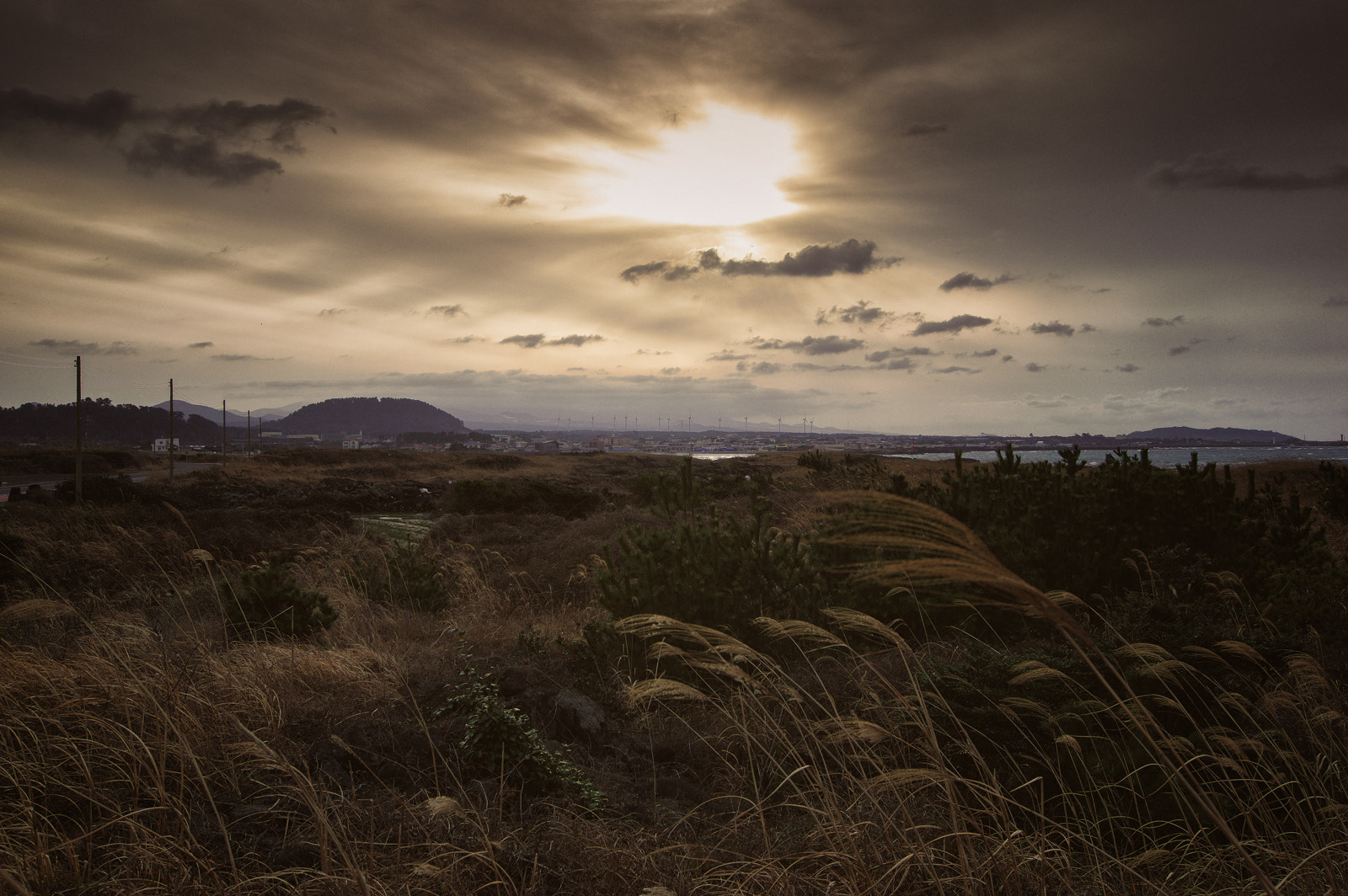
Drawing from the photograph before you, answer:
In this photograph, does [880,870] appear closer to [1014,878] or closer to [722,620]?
[1014,878]

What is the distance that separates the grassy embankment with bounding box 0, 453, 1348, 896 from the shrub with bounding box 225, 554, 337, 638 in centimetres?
4

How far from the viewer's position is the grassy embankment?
256 centimetres

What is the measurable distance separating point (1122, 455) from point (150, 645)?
9.84 meters

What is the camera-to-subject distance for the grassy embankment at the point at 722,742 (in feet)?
8.41

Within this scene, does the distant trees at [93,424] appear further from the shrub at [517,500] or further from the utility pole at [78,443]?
the shrub at [517,500]

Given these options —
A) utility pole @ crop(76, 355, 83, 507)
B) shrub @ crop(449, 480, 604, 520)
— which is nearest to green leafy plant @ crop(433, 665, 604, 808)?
shrub @ crop(449, 480, 604, 520)

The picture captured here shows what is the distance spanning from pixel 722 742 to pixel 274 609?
204 inches

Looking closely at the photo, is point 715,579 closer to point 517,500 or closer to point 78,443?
point 517,500

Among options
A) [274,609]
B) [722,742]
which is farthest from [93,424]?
[722,742]

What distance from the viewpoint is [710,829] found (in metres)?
3.16

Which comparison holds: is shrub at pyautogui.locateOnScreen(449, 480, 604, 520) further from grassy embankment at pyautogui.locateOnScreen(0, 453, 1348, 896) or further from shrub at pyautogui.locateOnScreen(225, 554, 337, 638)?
shrub at pyautogui.locateOnScreen(225, 554, 337, 638)

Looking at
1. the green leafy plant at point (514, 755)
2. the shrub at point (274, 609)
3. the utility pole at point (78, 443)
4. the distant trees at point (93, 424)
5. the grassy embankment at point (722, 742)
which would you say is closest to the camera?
the grassy embankment at point (722, 742)

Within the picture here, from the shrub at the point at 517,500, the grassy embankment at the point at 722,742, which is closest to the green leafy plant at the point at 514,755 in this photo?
the grassy embankment at the point at 722,742

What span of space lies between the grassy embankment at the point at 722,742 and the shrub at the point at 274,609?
4 centimetres
